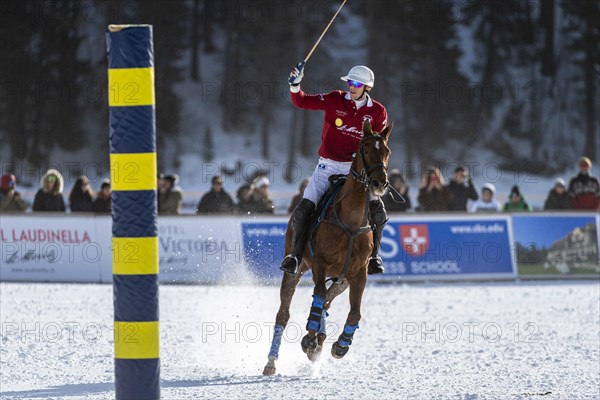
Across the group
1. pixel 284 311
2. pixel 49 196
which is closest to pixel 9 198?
pixel 49 196

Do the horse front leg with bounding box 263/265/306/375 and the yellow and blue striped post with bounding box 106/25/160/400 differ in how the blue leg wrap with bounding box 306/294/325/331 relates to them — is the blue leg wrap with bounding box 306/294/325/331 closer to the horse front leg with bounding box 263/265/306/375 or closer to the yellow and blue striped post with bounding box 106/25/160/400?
the horse front leg with bounding box 263/265/306/375

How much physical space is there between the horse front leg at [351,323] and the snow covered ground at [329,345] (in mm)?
202

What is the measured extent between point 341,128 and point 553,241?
10.4 m

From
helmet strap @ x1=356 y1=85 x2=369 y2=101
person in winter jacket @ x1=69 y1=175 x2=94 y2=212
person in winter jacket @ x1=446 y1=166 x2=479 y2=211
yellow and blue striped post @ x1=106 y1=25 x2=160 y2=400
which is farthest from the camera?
person in winter jacket @ x1=446 y1=166 x2=479 y2=211

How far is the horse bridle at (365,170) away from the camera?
30.0 feet

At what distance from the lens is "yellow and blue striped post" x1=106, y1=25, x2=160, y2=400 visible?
4734 mm

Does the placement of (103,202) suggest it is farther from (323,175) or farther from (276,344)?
(276,344)

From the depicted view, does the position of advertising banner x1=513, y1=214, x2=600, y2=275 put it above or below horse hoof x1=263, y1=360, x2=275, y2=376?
below

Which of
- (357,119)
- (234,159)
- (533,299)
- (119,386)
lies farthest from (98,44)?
(119,386)

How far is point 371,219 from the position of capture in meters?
10.1

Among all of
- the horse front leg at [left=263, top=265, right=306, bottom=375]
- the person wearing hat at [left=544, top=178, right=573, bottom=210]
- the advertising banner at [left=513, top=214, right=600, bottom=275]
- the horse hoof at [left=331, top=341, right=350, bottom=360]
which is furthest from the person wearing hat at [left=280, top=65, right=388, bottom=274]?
the person wearing hat at [left=544, top=178, right=573, bottom=210]

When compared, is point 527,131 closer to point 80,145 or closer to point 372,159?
point 80,145

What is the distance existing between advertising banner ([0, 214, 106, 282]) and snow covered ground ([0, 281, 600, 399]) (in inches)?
24.5

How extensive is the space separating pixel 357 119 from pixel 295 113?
36.3 metres
